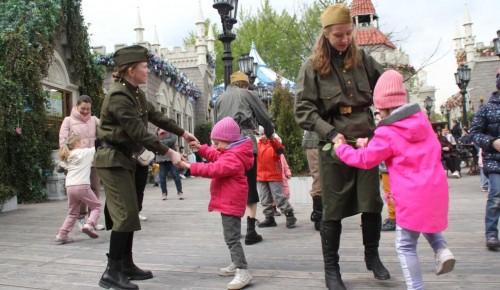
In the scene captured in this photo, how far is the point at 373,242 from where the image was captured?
3.50m

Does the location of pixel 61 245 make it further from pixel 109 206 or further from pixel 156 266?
pixel 109 206

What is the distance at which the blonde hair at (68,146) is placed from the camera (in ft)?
19.6

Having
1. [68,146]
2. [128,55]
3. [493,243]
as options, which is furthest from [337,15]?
[68,146]

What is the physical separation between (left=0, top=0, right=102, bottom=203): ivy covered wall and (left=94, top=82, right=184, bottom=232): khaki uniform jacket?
756cm

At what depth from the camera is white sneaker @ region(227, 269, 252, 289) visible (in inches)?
134

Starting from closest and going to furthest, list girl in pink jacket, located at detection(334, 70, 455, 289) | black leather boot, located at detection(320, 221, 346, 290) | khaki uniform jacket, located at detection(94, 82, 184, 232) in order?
girl in pink jacket, located at detection(334, 70, 455, 289) < black leather boot, located at detection(320, 221, 346, 290) < khaki uniform jacket, located at detection(94, 82, 184, 232)

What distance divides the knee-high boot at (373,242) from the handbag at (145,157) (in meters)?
1.78

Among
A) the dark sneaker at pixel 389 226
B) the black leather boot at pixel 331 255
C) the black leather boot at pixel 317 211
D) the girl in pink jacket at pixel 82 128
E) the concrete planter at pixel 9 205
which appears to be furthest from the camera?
the concrete planter at pixel 9 205

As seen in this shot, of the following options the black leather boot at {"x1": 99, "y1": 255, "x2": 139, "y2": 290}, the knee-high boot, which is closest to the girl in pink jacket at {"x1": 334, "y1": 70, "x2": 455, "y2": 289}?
the knee-high boot

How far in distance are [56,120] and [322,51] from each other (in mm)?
11739

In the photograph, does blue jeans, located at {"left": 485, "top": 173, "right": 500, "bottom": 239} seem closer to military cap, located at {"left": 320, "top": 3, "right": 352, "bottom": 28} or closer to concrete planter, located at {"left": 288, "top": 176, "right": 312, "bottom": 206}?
military cap, located at {"left": 320, "top": 3, "right": 352, "bottom": 28}

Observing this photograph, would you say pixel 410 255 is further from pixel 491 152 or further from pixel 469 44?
pixel 469 44

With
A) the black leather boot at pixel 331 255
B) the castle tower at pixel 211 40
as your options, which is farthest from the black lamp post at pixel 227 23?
the castle tower at pixel 211 40

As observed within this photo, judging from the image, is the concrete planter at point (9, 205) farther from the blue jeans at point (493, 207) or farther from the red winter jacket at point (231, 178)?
the blue jeans at point (493, 207)
